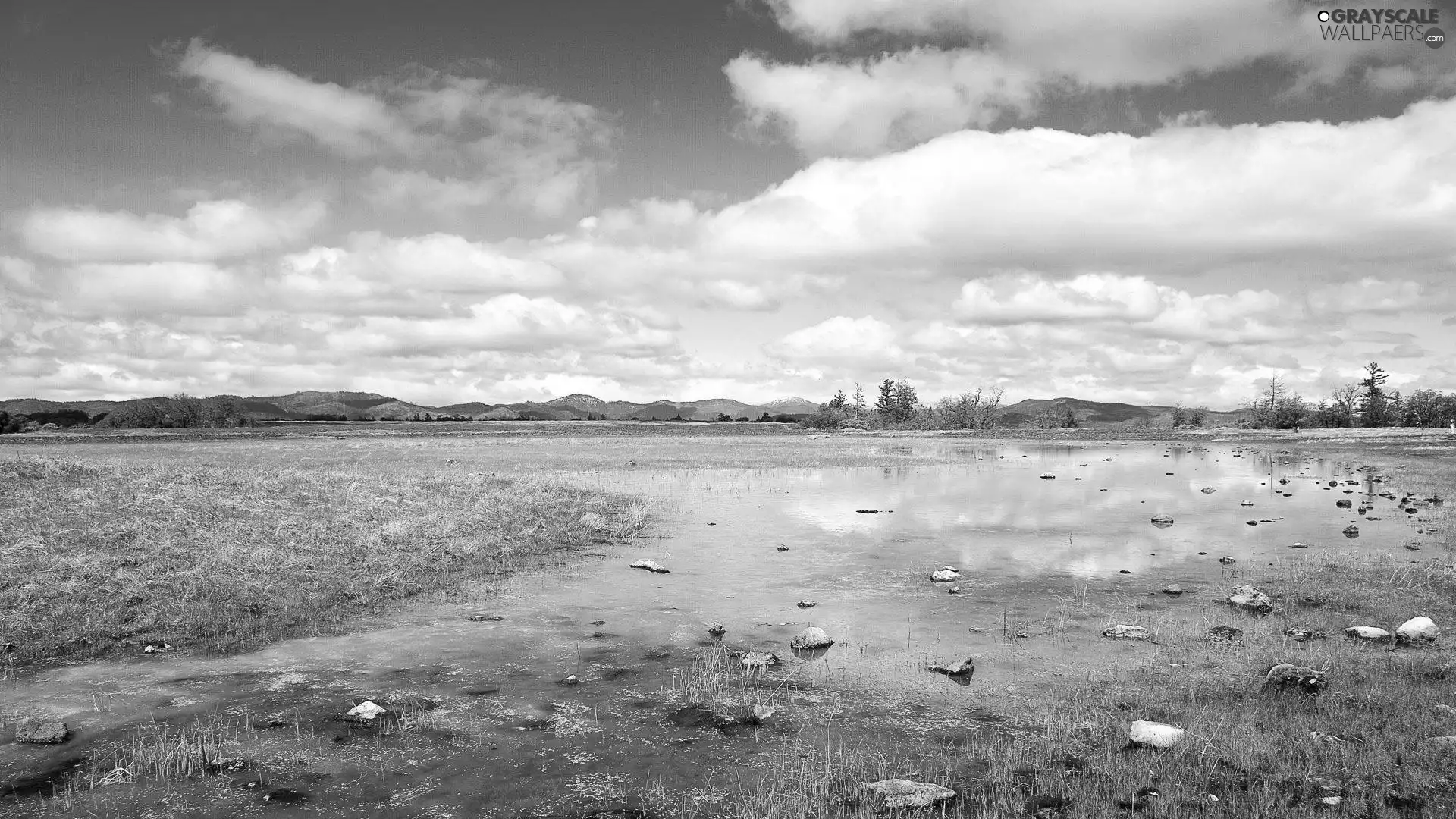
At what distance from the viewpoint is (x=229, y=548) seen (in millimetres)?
21328

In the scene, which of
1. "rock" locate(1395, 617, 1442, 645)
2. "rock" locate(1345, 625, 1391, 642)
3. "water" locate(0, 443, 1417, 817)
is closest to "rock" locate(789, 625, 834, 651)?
"water" locate(0, 443, 1417, 817)

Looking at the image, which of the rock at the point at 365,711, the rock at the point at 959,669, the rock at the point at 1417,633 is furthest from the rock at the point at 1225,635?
the rock at the point at 365,711

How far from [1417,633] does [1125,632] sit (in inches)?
184

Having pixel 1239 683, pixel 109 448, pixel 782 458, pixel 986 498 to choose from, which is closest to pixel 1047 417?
pixel 782 458

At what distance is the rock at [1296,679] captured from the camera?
11.2 meters

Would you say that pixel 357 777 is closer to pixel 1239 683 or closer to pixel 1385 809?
pixel 1385 809

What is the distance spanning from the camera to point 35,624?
49.5 feet

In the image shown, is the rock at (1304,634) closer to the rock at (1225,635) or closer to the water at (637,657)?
the rock at (1225,635)

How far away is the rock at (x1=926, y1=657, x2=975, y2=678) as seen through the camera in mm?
12836

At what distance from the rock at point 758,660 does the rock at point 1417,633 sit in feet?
35.3

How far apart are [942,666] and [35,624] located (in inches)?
662

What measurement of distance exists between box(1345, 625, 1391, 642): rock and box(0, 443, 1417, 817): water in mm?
3544

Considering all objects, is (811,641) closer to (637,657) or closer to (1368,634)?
(637,657)

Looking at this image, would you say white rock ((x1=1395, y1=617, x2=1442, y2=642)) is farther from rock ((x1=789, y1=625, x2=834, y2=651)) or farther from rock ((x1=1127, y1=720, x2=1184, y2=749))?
rock ((x1=789, y1=625, x2=834, y2=651))
